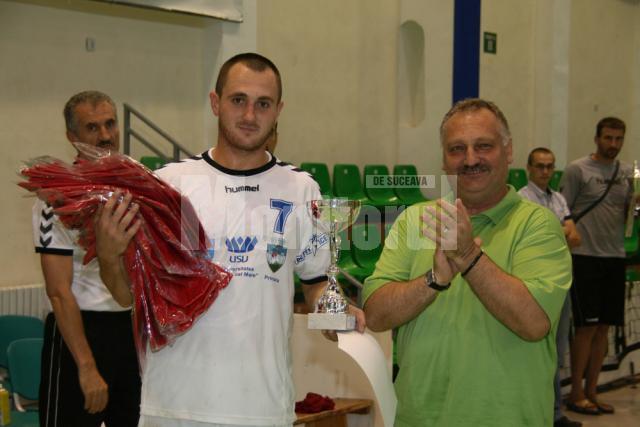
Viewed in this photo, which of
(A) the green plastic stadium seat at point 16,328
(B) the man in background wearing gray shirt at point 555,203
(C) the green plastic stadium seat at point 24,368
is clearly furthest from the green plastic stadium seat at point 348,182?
(C) the green plastic stadium seat at point 24,368

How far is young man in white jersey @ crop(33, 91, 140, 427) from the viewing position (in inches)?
120

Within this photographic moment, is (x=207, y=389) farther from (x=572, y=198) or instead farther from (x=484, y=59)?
(x=484, y=59)

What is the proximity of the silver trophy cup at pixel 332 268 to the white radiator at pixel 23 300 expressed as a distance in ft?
13.7

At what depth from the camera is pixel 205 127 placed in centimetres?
751

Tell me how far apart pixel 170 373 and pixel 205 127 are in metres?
5.39

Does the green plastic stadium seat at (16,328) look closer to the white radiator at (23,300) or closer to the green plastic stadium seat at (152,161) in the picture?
the white radiator at (23,300)

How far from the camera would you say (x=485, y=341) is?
2262 mm

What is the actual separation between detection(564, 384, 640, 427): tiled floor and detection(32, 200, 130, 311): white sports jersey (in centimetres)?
423

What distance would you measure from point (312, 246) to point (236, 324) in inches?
13.7

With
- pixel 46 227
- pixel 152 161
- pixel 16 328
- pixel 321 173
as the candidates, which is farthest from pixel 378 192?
pixel 46 227

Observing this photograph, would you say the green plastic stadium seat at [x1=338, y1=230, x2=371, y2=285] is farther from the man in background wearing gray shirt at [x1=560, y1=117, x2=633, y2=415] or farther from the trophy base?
the trophy base

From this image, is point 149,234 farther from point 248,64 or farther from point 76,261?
point 76,261

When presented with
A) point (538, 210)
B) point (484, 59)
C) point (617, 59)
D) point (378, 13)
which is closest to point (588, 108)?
point (617, 59)

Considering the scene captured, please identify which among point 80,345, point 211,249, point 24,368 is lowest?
point 24,368
